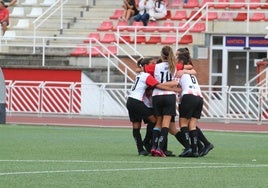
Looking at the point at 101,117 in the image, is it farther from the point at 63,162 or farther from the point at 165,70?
the point at 63,162

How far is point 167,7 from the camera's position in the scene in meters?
42.5

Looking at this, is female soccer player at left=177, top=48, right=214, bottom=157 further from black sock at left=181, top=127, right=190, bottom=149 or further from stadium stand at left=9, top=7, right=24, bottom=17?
stadium stand at left=9, top=7, right=24, bottom=17

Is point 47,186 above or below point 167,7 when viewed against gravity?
below

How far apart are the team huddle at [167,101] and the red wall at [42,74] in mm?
18173

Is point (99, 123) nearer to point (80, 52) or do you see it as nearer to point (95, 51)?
point (95, 51)

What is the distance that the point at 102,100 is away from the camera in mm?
37344

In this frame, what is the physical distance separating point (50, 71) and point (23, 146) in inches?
672

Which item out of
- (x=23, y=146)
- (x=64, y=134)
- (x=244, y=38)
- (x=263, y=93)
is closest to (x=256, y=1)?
(x=244, y=38)

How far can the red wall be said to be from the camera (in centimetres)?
3966

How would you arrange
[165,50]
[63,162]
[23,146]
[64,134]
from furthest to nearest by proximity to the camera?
[64,134] → [23,146] → [165,50] → [63,162]

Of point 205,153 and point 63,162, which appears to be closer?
point 63,162

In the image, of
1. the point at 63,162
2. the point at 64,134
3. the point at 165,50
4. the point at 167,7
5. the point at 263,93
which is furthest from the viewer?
the point at 167,7

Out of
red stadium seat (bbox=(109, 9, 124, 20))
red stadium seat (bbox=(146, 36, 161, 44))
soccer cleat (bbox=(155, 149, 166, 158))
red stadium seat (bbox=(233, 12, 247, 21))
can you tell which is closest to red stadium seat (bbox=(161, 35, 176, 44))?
red stadium seat (bbox=(146, 36, 161, 44))

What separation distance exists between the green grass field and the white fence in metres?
8.25
